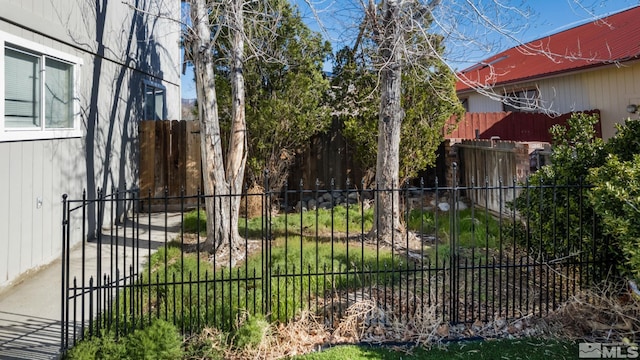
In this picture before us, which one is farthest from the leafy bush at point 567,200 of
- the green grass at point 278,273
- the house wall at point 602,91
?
the house wall at point 602,91

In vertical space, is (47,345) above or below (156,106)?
below

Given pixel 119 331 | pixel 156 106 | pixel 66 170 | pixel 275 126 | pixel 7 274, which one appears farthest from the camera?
pixel 156 106

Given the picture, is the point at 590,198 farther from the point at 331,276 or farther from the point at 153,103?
the point at 153,103

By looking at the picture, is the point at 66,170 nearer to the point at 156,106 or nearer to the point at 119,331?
the point at 119,331

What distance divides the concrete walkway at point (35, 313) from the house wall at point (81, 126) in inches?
7.7

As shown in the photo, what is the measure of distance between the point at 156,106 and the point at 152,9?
2.35 m

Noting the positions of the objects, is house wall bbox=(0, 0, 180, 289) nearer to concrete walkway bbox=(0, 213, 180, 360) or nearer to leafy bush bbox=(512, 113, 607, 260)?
concrete walkway bbox=(0, 213, 180, 360)

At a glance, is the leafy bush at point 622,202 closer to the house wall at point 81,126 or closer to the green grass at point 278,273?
the green grass at point 278,273

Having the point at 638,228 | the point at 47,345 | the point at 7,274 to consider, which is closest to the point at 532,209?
the point at 638,228

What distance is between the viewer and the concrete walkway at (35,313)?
385 centimetres

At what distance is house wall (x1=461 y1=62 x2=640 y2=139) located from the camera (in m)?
10.8

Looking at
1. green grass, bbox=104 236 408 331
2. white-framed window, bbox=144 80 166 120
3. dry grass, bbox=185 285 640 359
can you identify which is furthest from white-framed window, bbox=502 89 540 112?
white-framed window, bbox=144 80 166 120

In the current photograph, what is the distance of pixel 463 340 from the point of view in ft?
13.8

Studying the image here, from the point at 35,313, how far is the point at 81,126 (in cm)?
354
